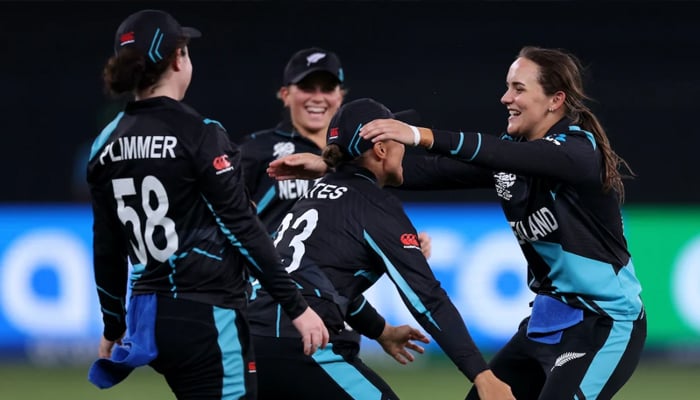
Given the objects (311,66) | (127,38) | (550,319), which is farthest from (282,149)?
(127,38)

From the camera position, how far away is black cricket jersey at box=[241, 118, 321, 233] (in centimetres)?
710

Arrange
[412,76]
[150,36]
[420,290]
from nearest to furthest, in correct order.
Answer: [150,36] < [420,290] < [412,76]

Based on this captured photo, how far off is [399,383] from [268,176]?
3.15 metres

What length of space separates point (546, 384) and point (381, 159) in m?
1.11

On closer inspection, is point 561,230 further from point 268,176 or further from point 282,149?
point 282,149

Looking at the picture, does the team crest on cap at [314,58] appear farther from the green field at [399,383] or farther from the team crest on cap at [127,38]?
the team crest on cap at [127,38]

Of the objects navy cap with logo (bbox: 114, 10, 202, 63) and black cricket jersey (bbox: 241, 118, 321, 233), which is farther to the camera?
black cricket jersey (bbox: 241, 118, 321, 233)

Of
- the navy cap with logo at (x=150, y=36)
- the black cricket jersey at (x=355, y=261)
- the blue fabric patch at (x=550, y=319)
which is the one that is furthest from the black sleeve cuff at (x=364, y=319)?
the navy cap with logo at (x=150, y=36)

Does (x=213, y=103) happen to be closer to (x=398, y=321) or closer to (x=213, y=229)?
(x=398, y=321)

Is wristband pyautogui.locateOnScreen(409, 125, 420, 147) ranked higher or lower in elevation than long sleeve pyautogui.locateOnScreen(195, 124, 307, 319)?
higher

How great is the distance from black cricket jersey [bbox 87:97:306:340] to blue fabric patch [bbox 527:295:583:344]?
121cm

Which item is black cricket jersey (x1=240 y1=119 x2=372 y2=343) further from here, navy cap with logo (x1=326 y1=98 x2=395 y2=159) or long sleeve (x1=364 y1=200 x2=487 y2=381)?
long sleeve (x1=364 y1=200 x2=487 y2=381)

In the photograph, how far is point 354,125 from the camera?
195 inches

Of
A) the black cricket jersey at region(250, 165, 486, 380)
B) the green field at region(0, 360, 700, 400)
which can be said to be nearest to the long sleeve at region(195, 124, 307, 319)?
the black cricket jersey at region(250, 165, 486, 380)
